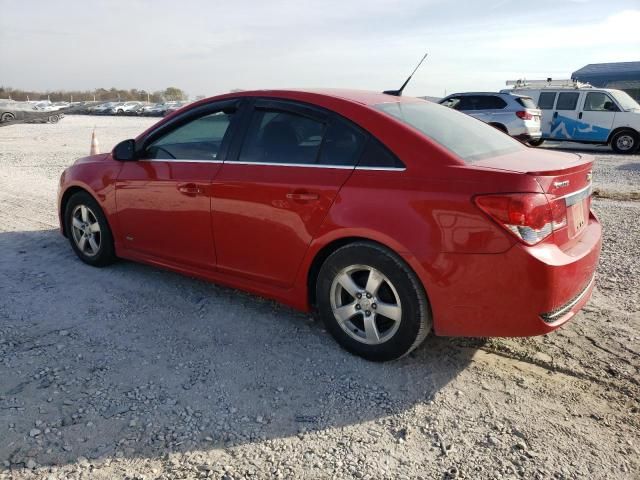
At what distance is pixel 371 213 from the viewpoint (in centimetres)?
317

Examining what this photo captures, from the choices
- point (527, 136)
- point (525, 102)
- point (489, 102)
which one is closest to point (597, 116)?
point (525, 102)

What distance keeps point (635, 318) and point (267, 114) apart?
3089 mm

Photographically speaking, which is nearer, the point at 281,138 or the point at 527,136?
the point at 281,138

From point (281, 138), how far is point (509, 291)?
1809mm

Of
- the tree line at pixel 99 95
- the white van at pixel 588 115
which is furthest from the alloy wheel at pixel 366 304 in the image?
the tree line at pixel 99 95

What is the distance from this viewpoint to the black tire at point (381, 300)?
3119 mm

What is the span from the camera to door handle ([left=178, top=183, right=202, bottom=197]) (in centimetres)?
401

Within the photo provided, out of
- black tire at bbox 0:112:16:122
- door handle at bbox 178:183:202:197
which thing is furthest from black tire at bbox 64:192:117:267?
black tire at bbox 0:112:16:122

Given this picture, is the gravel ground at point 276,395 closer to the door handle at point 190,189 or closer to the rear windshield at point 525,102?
the door handle at point 190,189

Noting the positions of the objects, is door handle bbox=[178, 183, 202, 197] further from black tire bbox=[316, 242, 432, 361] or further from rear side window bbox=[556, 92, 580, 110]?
rear side window bbox=[556, 92, 580, 110]

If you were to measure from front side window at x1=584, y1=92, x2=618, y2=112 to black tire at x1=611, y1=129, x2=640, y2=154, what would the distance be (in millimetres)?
763

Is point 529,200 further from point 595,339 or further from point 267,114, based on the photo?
point 267,114

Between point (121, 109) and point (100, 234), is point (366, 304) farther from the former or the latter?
point (121, 109)

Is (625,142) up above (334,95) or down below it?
below
